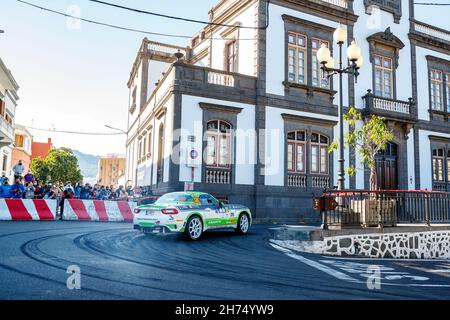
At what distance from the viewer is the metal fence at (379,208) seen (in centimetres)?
973

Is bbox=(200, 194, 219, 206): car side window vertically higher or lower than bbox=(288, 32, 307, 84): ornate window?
lower

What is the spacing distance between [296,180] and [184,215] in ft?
33.2

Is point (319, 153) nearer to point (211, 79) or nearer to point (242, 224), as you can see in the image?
point (211, 79)

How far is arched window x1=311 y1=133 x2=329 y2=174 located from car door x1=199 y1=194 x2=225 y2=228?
9.58 metres

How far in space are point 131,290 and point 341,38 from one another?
1038 centimetres

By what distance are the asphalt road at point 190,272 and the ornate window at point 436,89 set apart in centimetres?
1809

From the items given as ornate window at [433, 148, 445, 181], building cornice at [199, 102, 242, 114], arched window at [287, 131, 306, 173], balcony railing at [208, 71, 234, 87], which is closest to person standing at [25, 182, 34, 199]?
building cornice at [199, 102, 242, 114]

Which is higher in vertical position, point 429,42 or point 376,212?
point 429,42

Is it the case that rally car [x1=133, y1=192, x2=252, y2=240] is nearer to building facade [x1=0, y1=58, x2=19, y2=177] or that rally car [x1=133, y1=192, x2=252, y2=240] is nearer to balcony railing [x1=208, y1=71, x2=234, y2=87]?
balcony railing [x1=208, y1=71, x2=234, y2=87]

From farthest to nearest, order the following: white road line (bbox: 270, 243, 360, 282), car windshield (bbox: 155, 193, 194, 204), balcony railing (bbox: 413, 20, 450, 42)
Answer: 1. balcony railing (bbox: 413, 20, 450, 42)
2. car windshield (bbox: 155, 193, 194, 204)
3. white road line (bbox: 270, 243, 360, 282)

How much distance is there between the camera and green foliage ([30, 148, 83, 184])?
54344mm

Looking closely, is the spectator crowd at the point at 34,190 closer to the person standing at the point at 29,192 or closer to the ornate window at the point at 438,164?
the person standing at the point at 29,192

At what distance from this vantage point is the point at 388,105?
840 inches

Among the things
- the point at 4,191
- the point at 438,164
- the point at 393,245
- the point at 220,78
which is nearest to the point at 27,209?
the point at 4,191
